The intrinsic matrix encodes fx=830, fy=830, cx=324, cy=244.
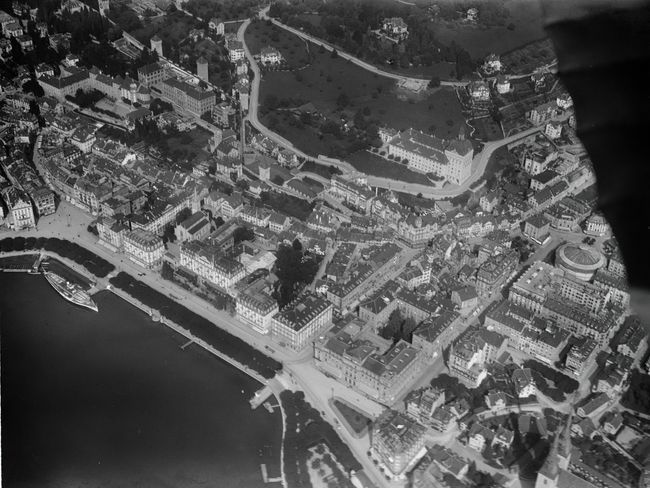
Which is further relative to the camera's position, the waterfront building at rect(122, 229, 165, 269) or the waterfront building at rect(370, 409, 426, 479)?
the waterfront building at rect(122, 229, 165, 269)

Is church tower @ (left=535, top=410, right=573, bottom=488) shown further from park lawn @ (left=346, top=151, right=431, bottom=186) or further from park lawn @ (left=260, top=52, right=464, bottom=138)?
park lawn @ (left=260, top=52, right=464, bottom=138)

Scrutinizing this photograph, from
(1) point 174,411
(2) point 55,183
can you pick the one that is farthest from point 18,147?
(1) point 174,411

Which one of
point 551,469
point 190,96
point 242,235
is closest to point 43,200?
point 242,235

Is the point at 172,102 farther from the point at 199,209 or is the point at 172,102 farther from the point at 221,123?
the point at 199,209

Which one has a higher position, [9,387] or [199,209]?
[199,209]

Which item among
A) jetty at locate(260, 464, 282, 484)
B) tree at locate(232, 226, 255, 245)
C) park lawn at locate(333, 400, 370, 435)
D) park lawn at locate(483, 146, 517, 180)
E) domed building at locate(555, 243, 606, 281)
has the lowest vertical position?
jetty at locate(260, 464, 282, 484)

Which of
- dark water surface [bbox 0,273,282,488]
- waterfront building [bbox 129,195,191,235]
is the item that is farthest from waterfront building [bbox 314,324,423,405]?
waterfront building [bbox 129,195,191,235]

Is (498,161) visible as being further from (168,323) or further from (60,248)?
(60,248)

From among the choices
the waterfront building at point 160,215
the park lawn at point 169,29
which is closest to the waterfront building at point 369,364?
the waterfront building at point 160,215
